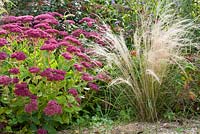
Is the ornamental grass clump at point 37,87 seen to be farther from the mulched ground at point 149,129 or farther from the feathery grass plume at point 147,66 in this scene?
the feathery grass plume at point 147,66

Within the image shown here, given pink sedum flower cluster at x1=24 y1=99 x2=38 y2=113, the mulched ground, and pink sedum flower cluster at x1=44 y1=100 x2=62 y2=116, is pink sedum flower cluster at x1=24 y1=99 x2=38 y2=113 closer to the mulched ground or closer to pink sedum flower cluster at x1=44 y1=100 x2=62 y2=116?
pink sedum flower cluster at x1=44 y1=100 x2=62 y2=116

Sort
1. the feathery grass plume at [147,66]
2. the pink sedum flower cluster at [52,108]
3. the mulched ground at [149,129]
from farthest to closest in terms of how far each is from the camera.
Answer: the feathery grass plume at [147,66]
the mulched ground at [149,129]
the pink sedum flower cluster at [52,108]

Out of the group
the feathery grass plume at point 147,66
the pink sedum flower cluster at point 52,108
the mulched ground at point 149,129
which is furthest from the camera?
the feathery grass plume at point 147,66

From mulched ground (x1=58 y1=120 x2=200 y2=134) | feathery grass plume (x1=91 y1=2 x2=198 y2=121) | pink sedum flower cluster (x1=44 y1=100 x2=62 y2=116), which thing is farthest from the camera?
feathery grass plume (x1=91 y1=2 x2=198 y2=121)

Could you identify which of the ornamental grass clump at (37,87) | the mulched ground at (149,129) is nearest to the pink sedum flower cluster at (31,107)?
the ornamental grass clump at (37,87)

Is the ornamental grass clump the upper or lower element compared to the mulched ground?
upper

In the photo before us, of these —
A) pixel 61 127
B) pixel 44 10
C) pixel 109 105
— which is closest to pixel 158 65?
pixel 109 105

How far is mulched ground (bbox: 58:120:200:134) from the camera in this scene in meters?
3.78

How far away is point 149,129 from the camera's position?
151 inches

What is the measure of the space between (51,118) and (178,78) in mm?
1467

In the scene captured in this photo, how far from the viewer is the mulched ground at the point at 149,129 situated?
378 centimetres

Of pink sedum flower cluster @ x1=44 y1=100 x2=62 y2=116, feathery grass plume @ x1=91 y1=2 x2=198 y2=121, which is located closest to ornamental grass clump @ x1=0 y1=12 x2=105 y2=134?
pink sedum flower cluster @ x1=44 y1=100 x2=62 y2=116

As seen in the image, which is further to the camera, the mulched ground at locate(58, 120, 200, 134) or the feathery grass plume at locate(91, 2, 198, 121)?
the feathery grass plume at locate(91, 2, 198, 121)

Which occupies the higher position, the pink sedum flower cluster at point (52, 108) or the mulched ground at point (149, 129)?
the pink sedum flower cluster at point (52, 108)
